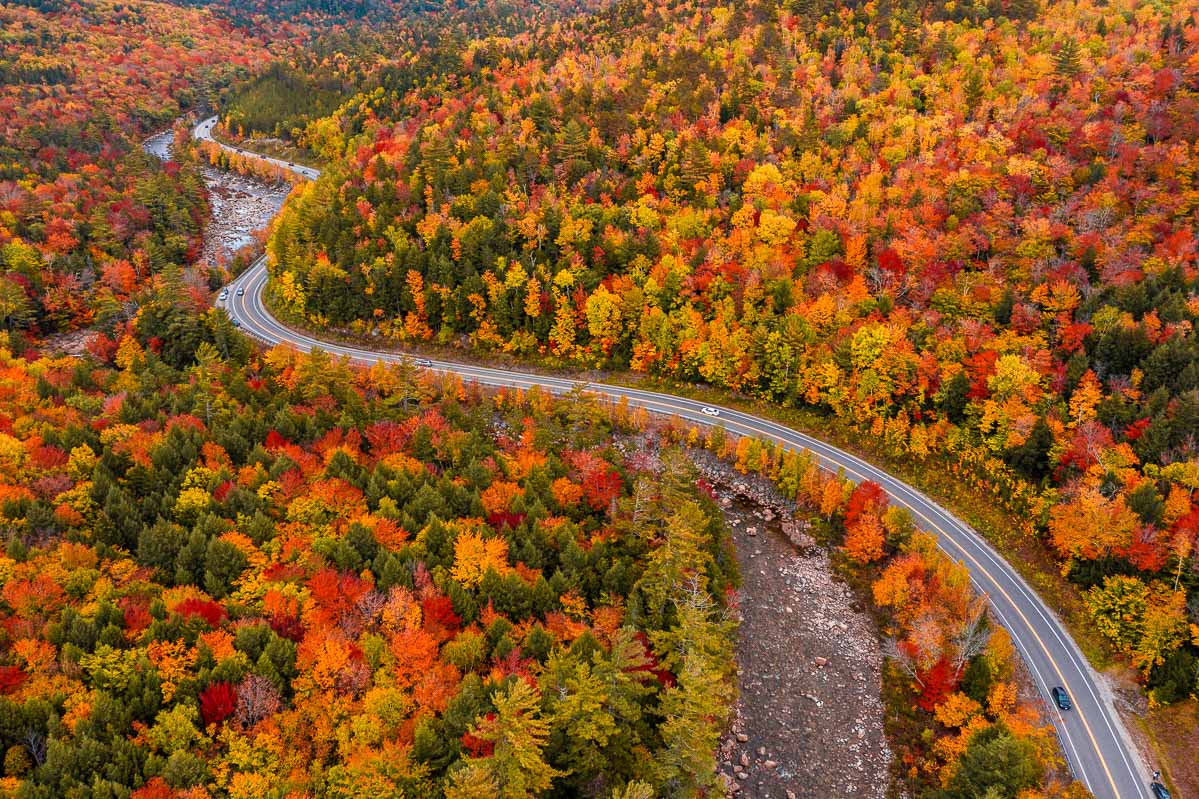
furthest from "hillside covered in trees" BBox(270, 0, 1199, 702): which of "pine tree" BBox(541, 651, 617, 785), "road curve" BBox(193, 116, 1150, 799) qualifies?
"pine tree" BBox(541, 651, 617, 785)

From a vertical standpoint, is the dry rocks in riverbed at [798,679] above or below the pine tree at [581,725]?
below

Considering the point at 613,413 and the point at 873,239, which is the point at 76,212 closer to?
the point at 613,413

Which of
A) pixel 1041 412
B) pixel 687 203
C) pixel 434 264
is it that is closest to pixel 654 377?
pixel 687 203

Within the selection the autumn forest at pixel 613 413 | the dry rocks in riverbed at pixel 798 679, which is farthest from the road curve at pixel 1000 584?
the dry rocks in riverbed at pixel 798 679

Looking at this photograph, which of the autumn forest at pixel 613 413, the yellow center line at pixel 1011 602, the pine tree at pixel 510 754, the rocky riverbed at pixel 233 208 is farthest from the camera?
the rocky riverbed at pixel 233 208

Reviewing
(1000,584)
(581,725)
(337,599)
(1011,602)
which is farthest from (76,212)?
(1011,602)

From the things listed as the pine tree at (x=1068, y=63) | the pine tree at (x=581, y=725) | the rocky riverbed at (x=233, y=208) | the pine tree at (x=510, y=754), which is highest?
the pine tree at (x=1068, y=63)

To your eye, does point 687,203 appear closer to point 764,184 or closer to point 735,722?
point 764,184

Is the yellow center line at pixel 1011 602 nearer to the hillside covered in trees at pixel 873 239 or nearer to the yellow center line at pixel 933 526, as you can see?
the yellow center line at pixel 933 526
